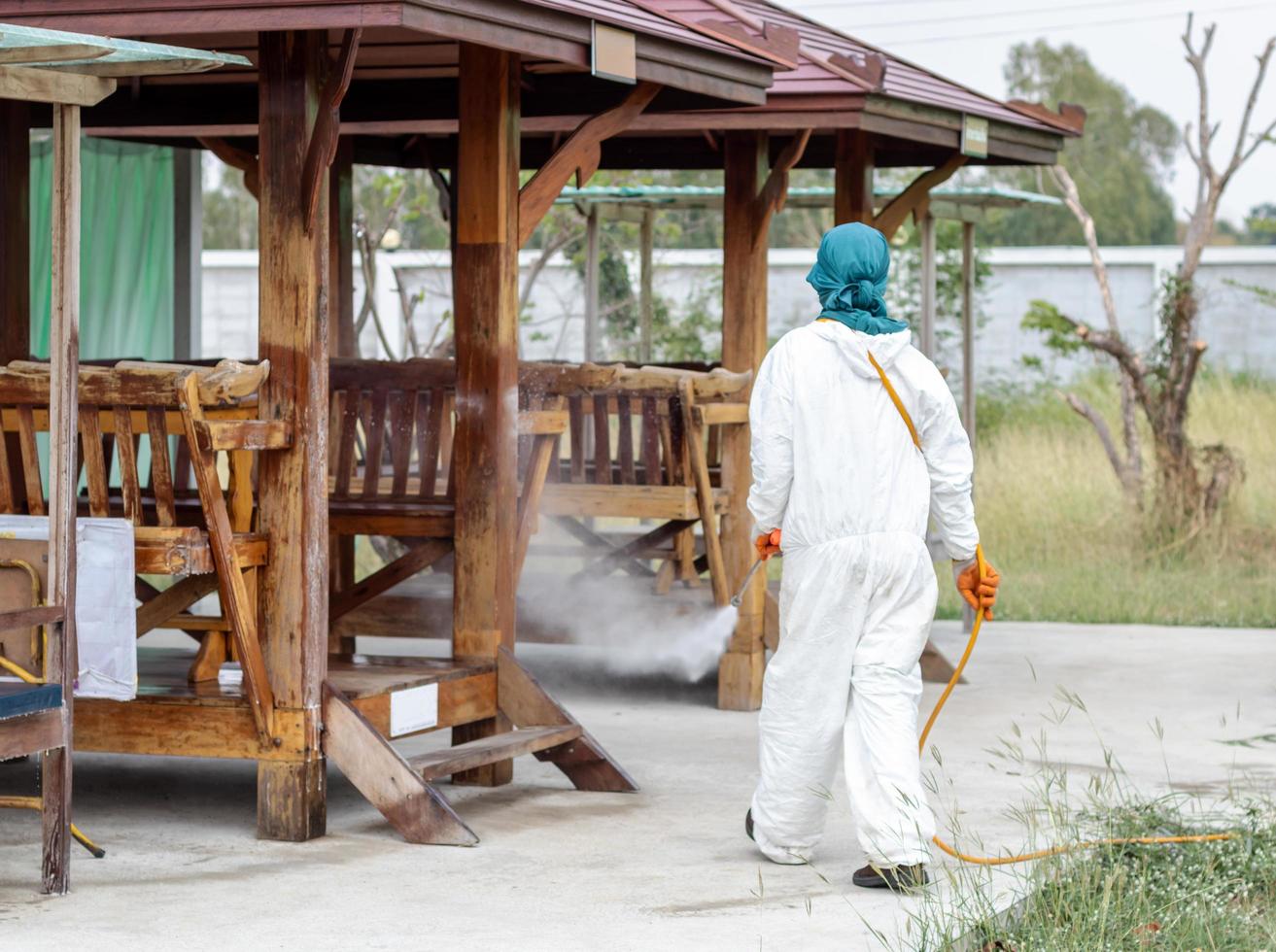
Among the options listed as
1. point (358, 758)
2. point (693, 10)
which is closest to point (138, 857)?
point (358, 758)

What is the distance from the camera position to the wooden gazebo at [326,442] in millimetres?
5871

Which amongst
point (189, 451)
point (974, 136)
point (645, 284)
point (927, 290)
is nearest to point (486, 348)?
point (189, 451)

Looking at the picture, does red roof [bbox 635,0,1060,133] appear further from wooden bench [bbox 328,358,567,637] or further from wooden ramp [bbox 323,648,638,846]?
wooden ramp [bbox 323,648,638,846]

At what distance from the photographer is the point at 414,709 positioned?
21.7ft

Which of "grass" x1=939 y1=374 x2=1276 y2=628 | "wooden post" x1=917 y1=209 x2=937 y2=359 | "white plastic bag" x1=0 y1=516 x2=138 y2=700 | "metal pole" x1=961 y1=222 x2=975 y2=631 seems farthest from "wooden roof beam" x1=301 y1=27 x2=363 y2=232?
"grass" x1=939 y1=374 x2=1276 y2=628

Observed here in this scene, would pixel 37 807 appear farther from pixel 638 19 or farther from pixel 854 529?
pixel 638 19

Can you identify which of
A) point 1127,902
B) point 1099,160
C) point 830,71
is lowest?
point 1127,902

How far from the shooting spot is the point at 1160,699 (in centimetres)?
900

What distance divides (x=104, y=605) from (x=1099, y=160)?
1704 inches

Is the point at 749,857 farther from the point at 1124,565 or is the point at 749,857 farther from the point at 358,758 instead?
the point at 1124,565

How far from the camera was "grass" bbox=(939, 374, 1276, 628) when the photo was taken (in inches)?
479

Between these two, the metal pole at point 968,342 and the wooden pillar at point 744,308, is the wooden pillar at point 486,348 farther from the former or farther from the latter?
the metal pole at point 968,342

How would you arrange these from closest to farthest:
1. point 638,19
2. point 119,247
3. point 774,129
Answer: point 638,19, point 774,129, point 119,247

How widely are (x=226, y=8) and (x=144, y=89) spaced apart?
392 cm
